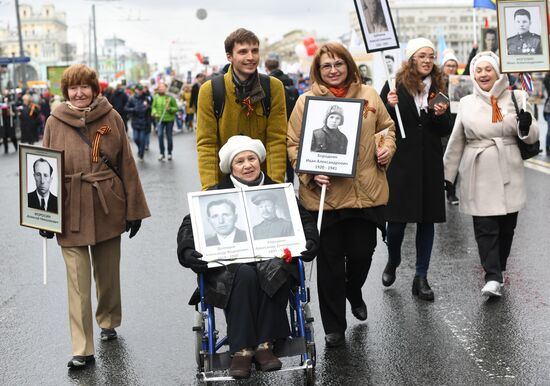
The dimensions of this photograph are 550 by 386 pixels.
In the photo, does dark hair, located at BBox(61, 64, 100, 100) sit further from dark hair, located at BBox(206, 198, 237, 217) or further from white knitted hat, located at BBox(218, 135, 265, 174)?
dark hair, located at BBox(206, 198, 237, 217)

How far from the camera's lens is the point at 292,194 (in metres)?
5.62

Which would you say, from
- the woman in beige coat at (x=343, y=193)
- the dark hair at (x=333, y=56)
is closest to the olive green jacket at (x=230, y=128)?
the woman in beige coat at (x=343, y=193)

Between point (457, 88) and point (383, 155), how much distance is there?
7.17m

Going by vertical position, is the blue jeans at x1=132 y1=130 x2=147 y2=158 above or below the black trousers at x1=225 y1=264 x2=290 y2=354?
above

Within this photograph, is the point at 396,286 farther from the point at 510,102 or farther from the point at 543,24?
the point at 543,24

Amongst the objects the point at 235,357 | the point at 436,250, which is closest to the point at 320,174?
the point at 235,357

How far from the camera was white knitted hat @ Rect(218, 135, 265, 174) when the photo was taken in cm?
573

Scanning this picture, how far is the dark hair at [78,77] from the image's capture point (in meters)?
6.28

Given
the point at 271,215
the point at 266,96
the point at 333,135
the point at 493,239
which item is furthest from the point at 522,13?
the point at 271,215

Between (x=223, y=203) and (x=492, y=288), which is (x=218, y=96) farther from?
(x=492, y=288)

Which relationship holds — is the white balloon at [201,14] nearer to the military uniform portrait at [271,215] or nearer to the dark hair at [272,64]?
the dark hair at [272,64]

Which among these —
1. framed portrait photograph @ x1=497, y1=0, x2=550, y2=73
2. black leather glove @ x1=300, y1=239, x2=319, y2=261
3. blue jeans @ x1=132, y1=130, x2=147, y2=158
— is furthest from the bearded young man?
blue jeans @ x1=132, y1=130, x2=147, y2=158

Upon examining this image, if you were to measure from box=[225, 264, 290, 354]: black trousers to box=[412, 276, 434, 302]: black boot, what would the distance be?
2382 millimetres

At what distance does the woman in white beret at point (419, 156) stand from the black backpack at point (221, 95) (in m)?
1.49
